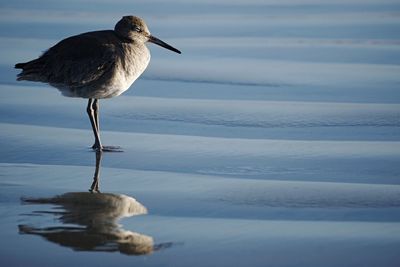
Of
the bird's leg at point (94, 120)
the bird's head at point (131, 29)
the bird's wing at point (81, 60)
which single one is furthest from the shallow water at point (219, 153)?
the bird's head at point (131, 29)

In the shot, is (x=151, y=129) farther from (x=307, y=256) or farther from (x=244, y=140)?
(x=307, y=256)

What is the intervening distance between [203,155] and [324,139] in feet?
4.01

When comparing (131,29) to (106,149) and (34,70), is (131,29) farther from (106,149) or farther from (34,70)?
(106,149)

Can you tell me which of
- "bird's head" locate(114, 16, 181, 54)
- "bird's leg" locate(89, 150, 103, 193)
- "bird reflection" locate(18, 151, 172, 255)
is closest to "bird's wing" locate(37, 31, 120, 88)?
"bird's head" locate(114, 16, 181, 54)

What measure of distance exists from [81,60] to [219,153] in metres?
1.61

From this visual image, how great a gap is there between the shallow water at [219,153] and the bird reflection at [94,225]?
1 centimetres

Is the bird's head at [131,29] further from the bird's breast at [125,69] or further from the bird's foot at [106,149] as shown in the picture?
the bird's foot at [106,149]

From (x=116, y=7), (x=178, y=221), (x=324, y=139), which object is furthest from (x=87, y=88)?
(x=116, y=7)

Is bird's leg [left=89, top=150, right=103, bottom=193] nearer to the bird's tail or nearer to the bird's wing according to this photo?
the bird's wing

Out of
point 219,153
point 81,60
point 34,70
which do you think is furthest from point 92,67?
point 219,153

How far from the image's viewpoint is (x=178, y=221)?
20.3ft

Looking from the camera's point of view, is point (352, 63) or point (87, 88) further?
point (352, 63)

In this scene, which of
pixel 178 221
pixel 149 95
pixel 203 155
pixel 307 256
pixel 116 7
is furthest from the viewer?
pixel 116 7

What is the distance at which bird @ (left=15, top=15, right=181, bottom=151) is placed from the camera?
8680 millimetres
